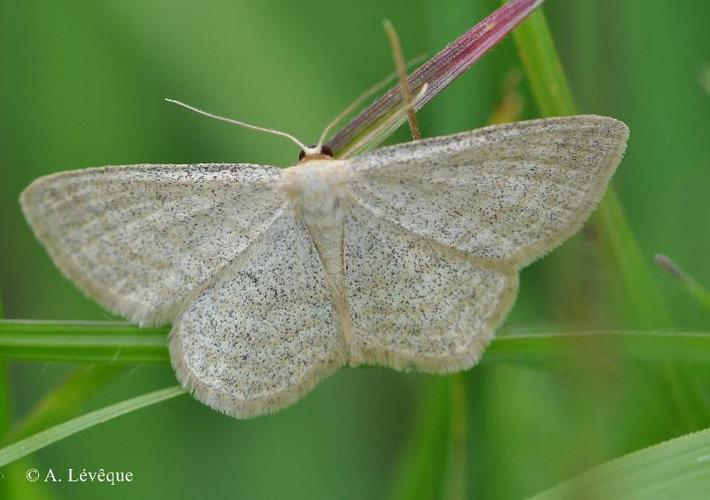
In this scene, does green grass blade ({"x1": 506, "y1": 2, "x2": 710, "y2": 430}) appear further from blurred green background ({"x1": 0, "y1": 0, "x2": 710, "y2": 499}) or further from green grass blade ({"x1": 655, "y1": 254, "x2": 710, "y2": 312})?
blurred green background ({"x1": 0, "y1": 0, "x2": 710, "y2": 499})

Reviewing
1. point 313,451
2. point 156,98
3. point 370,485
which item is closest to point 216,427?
point 313,451

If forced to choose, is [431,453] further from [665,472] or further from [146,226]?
[146,226]

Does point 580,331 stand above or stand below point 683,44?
above

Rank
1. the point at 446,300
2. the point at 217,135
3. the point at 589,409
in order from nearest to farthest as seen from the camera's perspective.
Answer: the point at 589,409 < the point at 446,300 < the point at 217,135

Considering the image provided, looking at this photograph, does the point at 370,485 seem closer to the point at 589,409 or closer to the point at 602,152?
the point at 602,152

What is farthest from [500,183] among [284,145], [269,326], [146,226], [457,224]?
[284,145]
